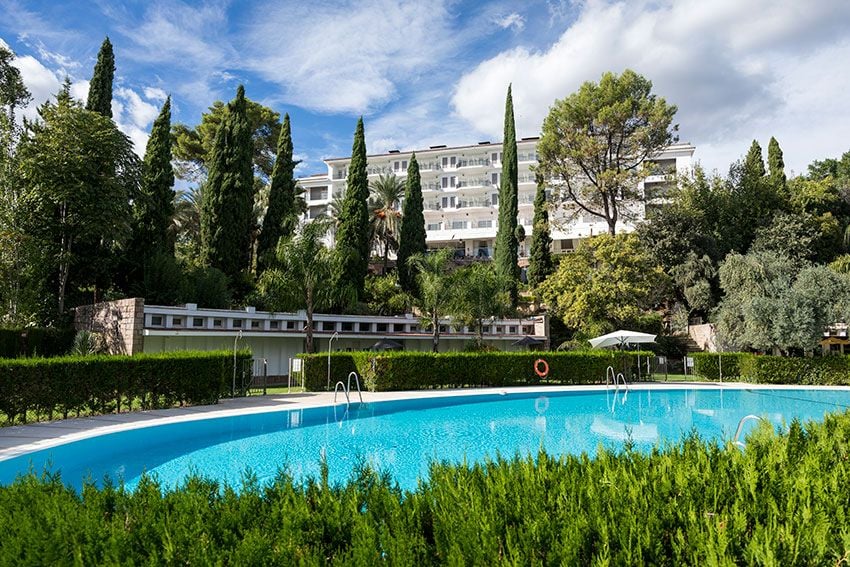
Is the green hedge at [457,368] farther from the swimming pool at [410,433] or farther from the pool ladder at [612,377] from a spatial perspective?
the swimming pool at [410,433]

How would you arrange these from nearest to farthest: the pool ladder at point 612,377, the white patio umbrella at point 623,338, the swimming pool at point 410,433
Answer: the swimming pool at point 410,433 < the pool ladder at point 612,377 < the white patio umbrella at point 623,338

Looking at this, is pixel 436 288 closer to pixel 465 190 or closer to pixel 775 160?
pixel 465 190


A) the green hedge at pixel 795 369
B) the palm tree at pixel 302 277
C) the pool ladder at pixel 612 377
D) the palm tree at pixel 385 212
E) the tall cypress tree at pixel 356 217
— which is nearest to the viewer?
the palm tree at pixel 302 277

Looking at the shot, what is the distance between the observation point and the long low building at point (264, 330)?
2081 cm

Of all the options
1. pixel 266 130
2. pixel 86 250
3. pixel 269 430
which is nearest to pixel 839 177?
pixel 266 130

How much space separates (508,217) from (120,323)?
2819 centimetres

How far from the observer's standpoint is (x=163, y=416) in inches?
560

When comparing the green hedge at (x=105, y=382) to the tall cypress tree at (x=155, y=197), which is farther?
the tall cypress tree at (x=155, y=197)

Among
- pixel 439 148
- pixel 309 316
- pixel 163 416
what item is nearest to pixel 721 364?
pixel 309 316

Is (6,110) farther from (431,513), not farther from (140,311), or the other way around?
(431,513)

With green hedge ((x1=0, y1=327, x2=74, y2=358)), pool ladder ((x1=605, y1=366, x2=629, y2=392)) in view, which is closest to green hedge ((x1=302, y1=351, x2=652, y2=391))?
pool ladder ((x1=605, y1=366, x2=629, y2=392))

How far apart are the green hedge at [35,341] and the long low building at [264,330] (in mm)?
856

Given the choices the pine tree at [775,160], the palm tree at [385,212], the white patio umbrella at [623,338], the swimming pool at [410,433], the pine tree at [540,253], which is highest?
the pine tree at [775,160]

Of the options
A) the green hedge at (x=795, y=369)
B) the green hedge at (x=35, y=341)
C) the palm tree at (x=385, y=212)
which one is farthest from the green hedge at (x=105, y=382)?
the palm tree at (x=385, y=212)
